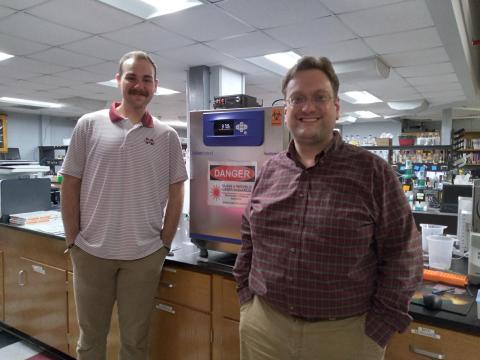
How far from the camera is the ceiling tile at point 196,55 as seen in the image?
421 cm

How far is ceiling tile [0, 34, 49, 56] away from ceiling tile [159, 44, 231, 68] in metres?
1.46

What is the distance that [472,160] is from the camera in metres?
10.0

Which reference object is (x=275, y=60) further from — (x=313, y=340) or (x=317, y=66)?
(x=313, y=340)

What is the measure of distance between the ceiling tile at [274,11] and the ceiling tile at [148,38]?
0.87 meters

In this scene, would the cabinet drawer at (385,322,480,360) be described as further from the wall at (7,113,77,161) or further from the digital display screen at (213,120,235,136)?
the wall at (7,113,77,161)

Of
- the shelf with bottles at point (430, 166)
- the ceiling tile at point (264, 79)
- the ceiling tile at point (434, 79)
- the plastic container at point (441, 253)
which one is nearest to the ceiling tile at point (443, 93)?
the ceiling tile at point (434, 79)

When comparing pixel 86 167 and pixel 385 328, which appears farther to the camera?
pixel 86 167

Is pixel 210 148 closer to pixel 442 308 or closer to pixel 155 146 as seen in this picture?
pixel 155 146

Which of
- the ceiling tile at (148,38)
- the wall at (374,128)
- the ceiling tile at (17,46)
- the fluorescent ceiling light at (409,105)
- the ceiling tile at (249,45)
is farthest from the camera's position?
the wall at (374,128)

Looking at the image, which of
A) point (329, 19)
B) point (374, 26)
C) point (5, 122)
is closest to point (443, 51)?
point (374, 26)

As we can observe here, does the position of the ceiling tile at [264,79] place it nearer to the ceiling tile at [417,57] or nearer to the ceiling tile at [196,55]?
the ceiling tile at [196,55]

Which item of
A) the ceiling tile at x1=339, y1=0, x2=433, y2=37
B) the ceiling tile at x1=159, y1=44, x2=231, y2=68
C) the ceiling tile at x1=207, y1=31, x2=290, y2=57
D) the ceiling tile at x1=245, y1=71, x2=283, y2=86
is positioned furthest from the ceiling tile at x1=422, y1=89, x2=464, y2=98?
the ceiling tile at x1=159, y1=44, x2=231, y2=68

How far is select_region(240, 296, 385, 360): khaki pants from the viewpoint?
1.04 m

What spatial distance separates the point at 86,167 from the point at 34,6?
2292 millimetres
